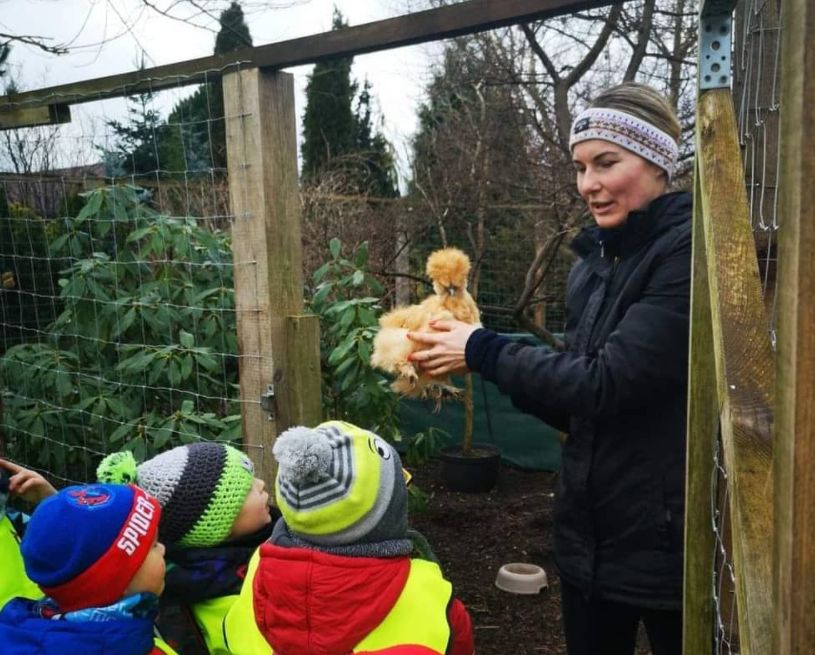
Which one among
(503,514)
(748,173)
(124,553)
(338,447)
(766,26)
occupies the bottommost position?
(503,514)

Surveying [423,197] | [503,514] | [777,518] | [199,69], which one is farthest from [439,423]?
[777,518]

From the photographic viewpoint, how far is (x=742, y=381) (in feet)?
2.99

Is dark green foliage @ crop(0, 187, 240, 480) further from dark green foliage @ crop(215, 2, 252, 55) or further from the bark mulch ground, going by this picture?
the bark mulch ground

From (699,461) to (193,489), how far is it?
1.11 metres

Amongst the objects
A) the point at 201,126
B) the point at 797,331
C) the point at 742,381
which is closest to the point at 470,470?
the point at 201,126

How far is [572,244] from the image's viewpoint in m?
1.79

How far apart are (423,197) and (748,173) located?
16.0 ft

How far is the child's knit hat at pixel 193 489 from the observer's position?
173 cm

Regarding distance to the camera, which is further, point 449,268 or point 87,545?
point 449,268

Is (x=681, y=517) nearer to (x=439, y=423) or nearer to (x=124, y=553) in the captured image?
(x=124, y=553)

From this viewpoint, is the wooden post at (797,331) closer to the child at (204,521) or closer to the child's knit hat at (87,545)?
the child's knit hat at (87,545)

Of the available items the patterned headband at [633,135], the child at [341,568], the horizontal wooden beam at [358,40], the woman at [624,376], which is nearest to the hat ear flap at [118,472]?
the child at [341,568]

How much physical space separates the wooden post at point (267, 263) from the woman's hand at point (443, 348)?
646mm

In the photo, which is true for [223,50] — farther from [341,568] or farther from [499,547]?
[341,568]
